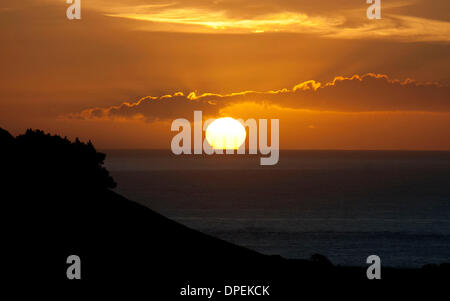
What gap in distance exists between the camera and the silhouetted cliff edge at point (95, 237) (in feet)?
128

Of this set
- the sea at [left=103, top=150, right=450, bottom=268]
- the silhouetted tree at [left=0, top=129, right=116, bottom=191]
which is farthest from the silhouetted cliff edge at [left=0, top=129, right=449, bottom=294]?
the sea at [left=103, top=150, right=450, bottom=268]

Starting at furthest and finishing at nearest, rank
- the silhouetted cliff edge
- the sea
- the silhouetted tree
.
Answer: the sea → the silhouetted tree → the silhouetted cliff edge

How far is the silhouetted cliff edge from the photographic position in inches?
1531

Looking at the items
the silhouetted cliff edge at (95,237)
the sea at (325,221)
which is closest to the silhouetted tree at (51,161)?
the silhouetted cliff edge at (95,237)

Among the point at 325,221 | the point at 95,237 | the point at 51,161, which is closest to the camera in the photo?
the point at 95,237

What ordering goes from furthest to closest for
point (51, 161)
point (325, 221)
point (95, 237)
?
point (325, 221) → point (51, 161) → point (95, 237)

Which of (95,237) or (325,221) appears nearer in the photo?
(95,237)

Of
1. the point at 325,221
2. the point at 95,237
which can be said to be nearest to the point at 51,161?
the point at 95,237

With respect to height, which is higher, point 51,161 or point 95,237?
point 51,161

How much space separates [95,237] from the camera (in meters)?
42.2

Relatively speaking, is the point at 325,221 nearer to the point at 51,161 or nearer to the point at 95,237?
the point at 51,161

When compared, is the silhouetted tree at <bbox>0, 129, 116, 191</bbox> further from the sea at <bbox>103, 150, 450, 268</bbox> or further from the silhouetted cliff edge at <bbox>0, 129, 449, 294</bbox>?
the sea at <bbox>103, 150, 450, 268</bbox>

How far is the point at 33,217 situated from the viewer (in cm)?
4284
